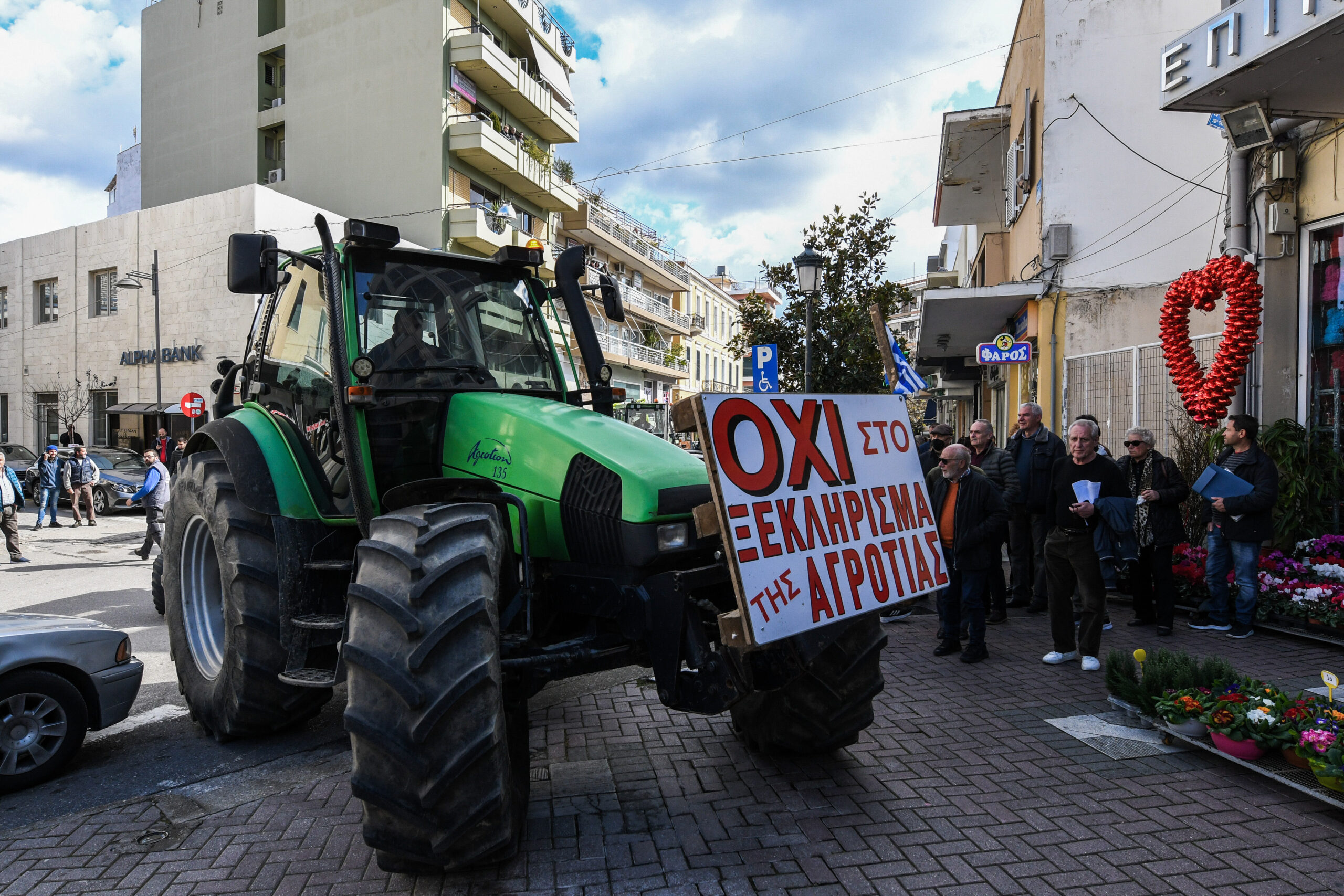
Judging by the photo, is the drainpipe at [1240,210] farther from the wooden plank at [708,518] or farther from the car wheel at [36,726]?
the car wheel at [36,726]

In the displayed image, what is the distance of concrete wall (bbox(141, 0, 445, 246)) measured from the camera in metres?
28.1

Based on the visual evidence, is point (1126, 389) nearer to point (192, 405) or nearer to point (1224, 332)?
point (1224, 332)

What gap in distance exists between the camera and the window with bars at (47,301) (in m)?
29.1

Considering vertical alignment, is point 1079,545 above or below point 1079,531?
below

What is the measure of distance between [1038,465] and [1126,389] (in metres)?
3.36

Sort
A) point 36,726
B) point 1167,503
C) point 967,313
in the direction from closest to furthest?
point 36,726 → point 1167,503 → point 967,313

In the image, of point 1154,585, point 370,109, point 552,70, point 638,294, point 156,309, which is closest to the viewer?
point 1154,585

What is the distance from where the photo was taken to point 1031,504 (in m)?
8.38

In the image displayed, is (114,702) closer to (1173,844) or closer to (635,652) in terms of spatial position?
(635,652)

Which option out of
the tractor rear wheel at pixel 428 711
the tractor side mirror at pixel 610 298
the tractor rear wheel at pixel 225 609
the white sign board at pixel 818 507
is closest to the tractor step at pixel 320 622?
the tractor rear wheel at pixel 225 609

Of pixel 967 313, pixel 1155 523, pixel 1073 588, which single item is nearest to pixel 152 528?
pixel 1073 588

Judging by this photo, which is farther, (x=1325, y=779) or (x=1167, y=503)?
(x=1167, y=503)

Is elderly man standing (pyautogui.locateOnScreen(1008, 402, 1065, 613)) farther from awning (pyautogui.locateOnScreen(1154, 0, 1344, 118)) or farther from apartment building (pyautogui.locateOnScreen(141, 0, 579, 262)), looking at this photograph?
apartment building (pyautogui.locateOnScreen(141, 0, 579, 262))

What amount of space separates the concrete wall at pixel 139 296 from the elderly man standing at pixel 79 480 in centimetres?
718
